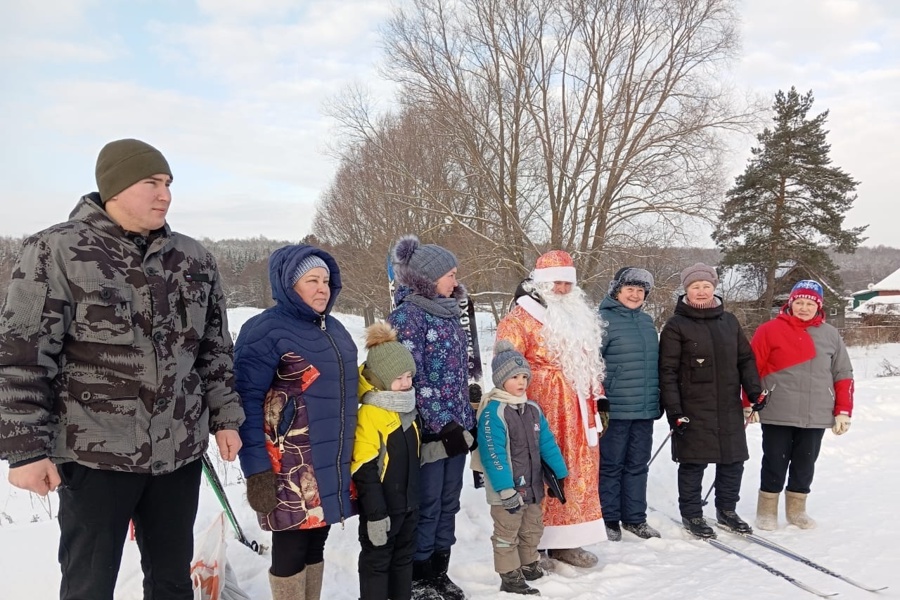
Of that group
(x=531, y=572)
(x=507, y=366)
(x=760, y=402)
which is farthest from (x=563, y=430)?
(x=760, y=402)

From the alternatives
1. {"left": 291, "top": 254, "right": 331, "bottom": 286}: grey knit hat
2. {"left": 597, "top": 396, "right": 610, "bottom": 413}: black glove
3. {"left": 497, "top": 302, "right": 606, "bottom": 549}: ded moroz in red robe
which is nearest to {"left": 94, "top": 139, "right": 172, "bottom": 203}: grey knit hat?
{"left": 291, "top": 254, "right": 331, "bottom": 286}: grey knit hat

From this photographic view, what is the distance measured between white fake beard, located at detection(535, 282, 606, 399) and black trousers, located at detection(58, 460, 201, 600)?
2419mm

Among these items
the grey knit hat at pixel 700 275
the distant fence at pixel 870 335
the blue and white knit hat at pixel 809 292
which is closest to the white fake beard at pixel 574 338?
the grey knit hat at pixel 700 275

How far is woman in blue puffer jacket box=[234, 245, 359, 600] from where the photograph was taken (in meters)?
2.60

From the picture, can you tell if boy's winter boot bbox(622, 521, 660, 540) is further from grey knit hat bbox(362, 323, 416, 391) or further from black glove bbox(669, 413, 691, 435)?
grey knit hat bbox(362, 323, 416, 391)

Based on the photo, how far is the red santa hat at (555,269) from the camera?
3.97 metres

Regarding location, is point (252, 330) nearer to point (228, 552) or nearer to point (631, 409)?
point (228, 552)

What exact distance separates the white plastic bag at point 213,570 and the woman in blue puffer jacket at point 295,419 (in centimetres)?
33

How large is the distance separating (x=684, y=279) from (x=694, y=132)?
34.0 ft

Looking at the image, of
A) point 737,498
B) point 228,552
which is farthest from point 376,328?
point 737,498

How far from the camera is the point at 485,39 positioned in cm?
1396

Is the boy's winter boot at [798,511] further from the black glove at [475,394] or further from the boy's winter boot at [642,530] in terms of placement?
the black glove at [475,394]

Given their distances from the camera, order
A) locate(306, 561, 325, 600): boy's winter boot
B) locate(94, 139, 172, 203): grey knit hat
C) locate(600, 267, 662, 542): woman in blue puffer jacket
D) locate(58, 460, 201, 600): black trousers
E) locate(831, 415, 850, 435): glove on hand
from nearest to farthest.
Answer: locate(58, 460, 201, 600): black trousers → locate(94, 139, 172, 203): grey knit hat → locate(306, 561, 325, 600): boy's winter boot → locate(600, 267, 662, 542): woman in blue puffer jacket → locate(831, 415, 850, 435): glove on hand

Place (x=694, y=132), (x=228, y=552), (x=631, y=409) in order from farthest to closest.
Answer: (x=694, y=132) → (x=631, y=409) → (x=228, y=552)
